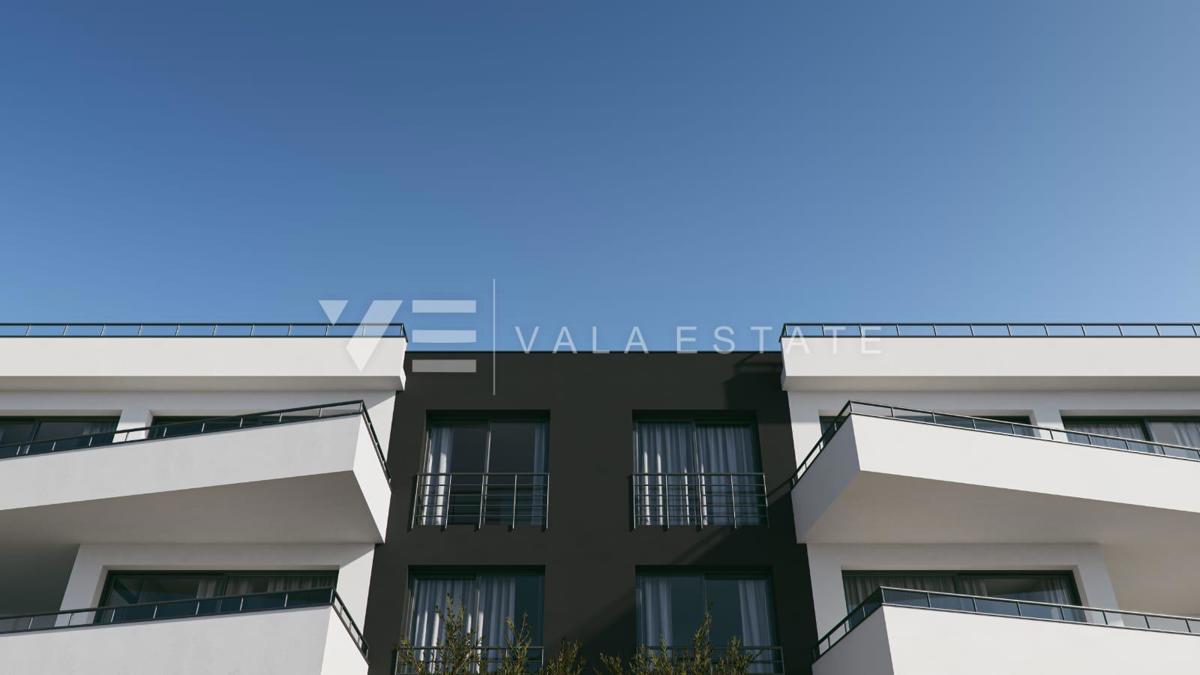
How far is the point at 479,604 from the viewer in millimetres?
14703

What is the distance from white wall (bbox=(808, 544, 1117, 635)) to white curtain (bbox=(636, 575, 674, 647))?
222cm

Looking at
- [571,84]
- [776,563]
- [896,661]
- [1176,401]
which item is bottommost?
[896,661]

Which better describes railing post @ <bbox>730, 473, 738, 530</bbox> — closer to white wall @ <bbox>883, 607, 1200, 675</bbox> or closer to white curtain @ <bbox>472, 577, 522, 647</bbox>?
white curtain @ <bbox>472, 577, 522, 647</bbox>

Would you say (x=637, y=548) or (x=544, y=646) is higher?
(x=637, y=548)

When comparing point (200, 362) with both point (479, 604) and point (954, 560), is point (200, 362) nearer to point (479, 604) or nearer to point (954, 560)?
point (479, 604)

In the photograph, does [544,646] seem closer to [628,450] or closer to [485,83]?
[628,450]

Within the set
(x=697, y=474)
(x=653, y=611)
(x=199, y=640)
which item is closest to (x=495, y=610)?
(x=653, y=611)

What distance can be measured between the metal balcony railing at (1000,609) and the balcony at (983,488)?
1544 millimetres

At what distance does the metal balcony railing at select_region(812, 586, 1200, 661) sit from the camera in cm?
1214

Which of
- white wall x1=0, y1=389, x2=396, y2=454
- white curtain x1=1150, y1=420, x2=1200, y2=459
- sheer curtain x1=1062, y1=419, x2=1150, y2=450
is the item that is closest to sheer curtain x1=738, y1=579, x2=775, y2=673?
sheer curtain x1=1062, y1=419, x2=1150, y2=450

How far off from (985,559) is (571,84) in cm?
962

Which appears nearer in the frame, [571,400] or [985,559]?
[985,559]

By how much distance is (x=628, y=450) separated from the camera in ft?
52.5

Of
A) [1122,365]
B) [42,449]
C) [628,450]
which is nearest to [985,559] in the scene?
[1122,365]
